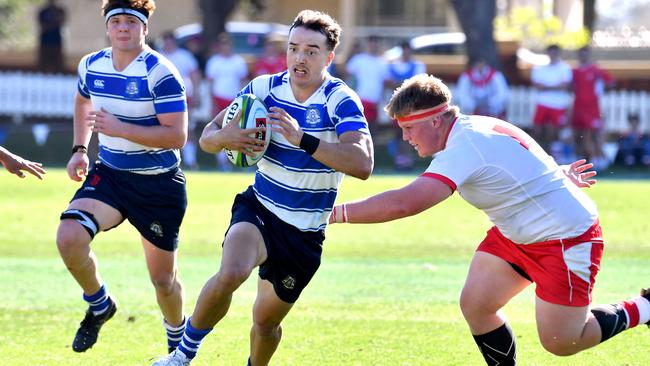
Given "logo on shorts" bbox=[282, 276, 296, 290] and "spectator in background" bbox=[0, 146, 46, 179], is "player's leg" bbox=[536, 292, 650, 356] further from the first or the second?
"spectator in background" bbox=[0, 146, 46, 179]

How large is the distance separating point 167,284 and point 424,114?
2.21 m

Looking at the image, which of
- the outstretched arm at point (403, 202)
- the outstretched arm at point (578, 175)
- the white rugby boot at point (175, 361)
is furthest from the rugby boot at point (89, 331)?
the outstretched arm at point (578, 175)

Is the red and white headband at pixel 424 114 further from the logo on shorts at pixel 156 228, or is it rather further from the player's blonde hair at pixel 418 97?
the logo on shorts at pixel 156 228

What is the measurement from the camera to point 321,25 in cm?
640

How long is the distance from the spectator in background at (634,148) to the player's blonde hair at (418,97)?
54.4 feet

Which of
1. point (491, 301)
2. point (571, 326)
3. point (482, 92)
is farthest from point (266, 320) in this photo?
point (482, 92)

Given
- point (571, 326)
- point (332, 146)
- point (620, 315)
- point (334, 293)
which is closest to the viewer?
point (332, 146)

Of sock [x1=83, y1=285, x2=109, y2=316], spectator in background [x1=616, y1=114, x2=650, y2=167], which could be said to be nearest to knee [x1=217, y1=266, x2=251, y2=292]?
sock [x1=83, y1=285, x2=109, y2=316]

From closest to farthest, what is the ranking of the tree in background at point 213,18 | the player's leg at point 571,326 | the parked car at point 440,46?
the player's leg at point 571,326
the tree in background at point 213,18
the parked car at point 440,46

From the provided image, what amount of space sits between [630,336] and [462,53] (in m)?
24.0

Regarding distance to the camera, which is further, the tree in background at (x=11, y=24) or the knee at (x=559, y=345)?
the tree in background at (x=11, y=24)

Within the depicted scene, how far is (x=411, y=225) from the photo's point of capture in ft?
49.0

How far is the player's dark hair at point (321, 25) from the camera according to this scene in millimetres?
6387

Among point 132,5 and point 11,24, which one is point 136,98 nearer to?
point 132,5
